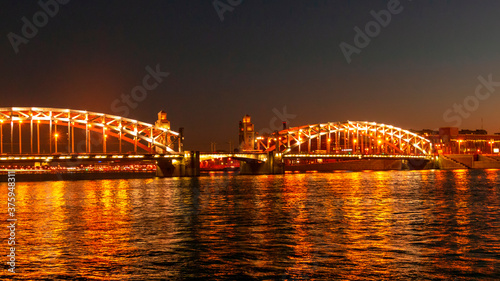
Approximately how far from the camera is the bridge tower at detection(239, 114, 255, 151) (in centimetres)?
17200

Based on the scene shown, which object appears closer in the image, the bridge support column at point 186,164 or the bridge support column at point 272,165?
the bridge support column at point 186,164

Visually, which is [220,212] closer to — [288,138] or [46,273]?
[46,273]

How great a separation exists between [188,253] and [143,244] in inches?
111

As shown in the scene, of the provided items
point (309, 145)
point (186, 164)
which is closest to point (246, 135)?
point (309, 145)

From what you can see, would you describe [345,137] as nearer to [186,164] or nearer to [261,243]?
[186,164]

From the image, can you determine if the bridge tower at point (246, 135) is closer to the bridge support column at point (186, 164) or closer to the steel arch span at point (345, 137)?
the steel arch span at point (345, 137)

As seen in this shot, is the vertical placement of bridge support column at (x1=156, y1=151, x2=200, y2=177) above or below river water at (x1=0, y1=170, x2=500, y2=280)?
above

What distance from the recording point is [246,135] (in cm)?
17325

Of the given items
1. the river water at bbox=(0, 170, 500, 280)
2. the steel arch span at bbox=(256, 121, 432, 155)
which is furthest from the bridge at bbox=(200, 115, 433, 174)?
the river water at bbox=(0, 170, 500, 280)

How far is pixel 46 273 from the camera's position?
1728 centimetres


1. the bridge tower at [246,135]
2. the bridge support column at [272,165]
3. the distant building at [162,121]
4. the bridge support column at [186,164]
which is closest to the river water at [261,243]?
the bridge support column at [186,164]

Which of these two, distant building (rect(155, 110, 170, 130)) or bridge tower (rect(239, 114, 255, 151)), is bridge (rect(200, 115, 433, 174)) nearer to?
bridge tower (rect(239, 114, 255, 151))

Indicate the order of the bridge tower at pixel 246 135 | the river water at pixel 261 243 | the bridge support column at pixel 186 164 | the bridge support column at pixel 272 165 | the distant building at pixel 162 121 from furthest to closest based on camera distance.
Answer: the bridge tower at pixel 246 135 → the distant building at pixel 162 121 → the bridge support column at pixel 272 165 → the bridge support column at pixel 186 164 → the river water at pixel 261 243

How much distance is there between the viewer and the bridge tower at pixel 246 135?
17200 cm
